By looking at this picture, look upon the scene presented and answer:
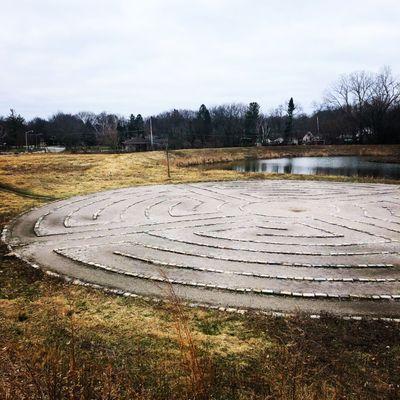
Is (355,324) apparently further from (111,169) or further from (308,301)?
(111,169)

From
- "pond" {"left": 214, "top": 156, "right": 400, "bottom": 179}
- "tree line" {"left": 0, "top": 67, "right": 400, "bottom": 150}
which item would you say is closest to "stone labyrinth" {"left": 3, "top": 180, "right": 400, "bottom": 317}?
"pond" {"left": 214, "top": 156, "right": 400, "bottom": 179}

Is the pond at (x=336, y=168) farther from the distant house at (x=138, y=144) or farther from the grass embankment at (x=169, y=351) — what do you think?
the grass embankment at (x=169, y=351)

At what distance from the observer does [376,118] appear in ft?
246

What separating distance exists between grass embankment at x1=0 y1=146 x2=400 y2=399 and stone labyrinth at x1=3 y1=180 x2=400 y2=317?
3.06 ft

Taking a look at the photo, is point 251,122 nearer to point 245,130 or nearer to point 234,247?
point 245,130

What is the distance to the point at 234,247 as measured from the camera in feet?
44.7

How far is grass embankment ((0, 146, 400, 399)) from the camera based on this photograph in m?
5.86

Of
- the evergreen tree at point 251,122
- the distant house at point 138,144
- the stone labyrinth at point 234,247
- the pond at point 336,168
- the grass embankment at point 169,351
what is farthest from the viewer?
the evergreen tree at point 251,122

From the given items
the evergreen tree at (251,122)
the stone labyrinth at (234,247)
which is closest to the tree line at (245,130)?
the evergreen tree at (251,122)

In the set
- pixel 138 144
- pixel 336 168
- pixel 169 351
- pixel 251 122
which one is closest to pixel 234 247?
pixel 169 351

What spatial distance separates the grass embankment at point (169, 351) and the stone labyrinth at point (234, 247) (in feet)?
3.06

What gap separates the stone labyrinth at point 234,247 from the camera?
32.4 ft

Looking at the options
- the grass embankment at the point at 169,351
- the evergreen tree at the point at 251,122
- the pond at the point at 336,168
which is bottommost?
the grass embankment at the point at 169,351

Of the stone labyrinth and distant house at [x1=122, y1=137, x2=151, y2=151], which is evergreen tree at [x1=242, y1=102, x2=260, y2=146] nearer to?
distant house at [x1=122, y1=137, x2=151, y2=151]
